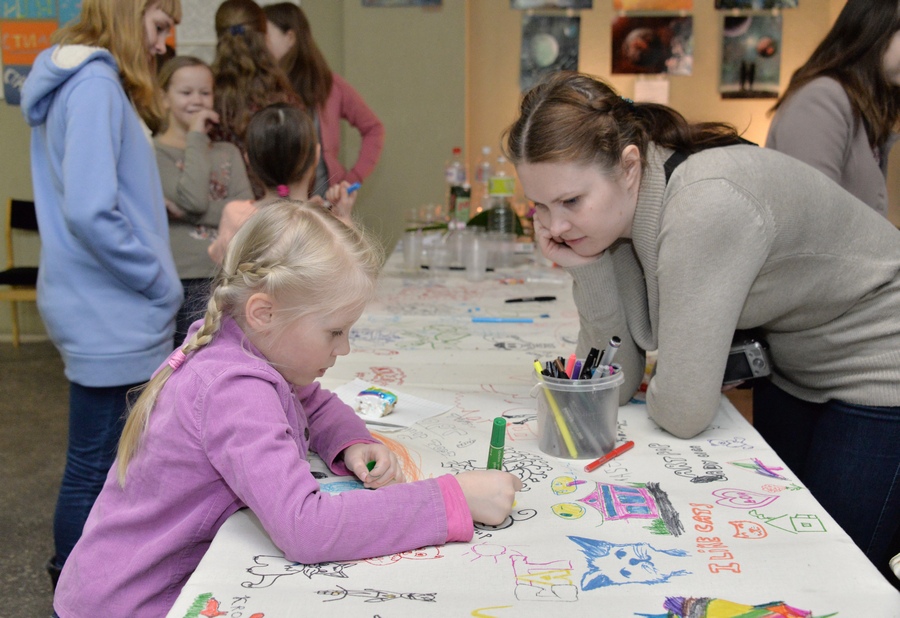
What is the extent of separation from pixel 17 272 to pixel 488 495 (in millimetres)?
4235

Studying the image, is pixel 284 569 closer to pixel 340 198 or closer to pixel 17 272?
pixel 340 198

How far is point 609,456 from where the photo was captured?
1.16 m

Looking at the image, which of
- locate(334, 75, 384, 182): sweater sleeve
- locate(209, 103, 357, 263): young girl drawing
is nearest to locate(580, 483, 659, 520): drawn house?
locate(209, 103, 357, 263): young girl drawing

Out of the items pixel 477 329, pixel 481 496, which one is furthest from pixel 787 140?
pixel 481 496

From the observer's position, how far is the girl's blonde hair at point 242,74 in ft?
8.64

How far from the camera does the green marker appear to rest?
1.05 meters

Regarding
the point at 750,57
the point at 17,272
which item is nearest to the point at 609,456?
the point at 750,57

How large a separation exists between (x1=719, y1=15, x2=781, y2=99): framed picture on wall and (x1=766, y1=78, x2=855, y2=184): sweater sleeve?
257 cm

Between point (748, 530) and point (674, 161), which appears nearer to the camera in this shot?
point (748, 530)

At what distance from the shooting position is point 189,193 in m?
2.37

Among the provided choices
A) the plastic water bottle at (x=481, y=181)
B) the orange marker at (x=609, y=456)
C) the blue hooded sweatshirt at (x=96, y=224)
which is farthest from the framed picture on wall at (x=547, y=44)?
the orange marker at (x=609, y=456)

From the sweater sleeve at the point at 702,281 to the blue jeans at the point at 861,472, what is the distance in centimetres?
27

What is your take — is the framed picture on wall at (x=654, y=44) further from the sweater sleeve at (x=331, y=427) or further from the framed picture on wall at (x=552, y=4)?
the sweater sleeve at (x=331, y=427)

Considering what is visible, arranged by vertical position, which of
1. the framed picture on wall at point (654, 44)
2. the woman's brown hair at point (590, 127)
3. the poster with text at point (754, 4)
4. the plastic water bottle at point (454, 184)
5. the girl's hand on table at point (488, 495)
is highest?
the poster with text at point (754, 4)
